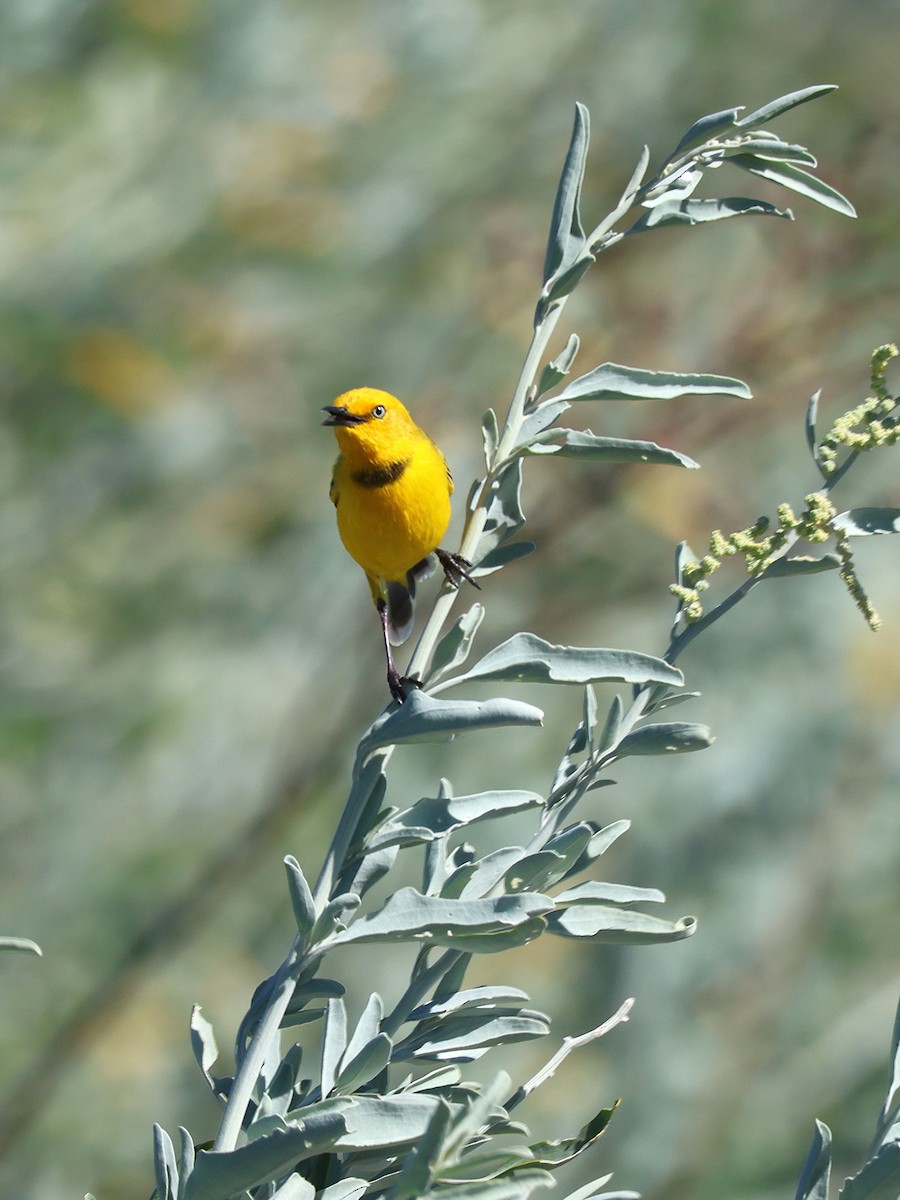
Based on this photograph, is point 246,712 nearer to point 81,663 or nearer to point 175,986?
point 81,663

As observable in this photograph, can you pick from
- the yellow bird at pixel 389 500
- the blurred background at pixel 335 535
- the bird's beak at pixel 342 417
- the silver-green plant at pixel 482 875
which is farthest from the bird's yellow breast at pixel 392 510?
the blurred background at pixel 335 535

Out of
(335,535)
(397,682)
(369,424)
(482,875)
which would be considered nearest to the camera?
(482,875)

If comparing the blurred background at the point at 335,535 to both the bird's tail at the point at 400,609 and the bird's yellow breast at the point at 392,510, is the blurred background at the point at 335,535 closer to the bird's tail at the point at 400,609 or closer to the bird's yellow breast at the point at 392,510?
the bird's tail at the point at 400,609

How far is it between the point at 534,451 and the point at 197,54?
3.21 meters

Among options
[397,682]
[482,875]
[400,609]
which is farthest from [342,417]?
[482,875]

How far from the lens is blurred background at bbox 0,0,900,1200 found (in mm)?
2896

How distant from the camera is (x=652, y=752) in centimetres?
83

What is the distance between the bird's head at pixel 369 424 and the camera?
188cm

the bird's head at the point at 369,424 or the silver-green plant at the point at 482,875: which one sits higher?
the bird's head at the point at 369,424

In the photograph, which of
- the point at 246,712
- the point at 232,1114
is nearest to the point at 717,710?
the point at 246,712

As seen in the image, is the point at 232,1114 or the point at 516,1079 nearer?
the point at 232,1114

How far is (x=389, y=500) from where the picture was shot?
1687 mm

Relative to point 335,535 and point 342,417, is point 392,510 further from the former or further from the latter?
point 335,535

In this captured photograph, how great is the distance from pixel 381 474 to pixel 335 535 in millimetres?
1528
